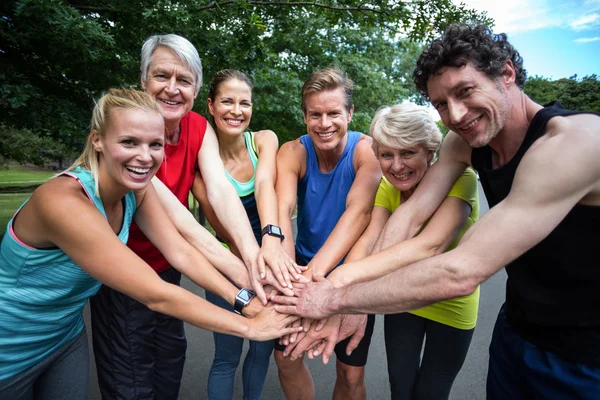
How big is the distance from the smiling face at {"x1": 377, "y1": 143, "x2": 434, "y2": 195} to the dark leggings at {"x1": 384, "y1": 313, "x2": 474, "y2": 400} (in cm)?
83

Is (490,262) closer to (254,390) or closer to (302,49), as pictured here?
(254,390)

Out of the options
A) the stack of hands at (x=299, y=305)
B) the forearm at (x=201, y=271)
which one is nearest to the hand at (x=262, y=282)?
the stack of hands at (x=299, y=305)

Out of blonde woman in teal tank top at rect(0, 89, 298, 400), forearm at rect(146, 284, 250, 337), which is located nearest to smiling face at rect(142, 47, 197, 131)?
blonde woman in teal tank top at rect(0, 89, 298, 400)

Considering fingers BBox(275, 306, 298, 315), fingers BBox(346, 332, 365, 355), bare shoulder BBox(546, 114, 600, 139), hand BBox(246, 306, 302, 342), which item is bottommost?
fingers BBox(346, 332, 365, 355)

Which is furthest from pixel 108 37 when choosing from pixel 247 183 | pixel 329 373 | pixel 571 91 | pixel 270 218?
pixel 571 91

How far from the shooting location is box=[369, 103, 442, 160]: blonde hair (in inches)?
86.1

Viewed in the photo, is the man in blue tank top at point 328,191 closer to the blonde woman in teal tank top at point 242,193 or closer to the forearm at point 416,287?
the blonde woman in teal tank top at point 242,193

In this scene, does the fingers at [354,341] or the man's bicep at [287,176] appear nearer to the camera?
the fingers at [354,341]

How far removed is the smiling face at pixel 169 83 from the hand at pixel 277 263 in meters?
0.98

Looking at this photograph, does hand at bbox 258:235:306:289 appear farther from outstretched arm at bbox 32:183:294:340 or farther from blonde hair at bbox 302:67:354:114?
blonde hair at bbox 302:67:354:114

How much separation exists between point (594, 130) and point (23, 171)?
1759 inches

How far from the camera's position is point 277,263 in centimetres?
236

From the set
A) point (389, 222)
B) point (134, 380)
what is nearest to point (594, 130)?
point (389, 222)

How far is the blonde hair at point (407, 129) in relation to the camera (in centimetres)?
219
